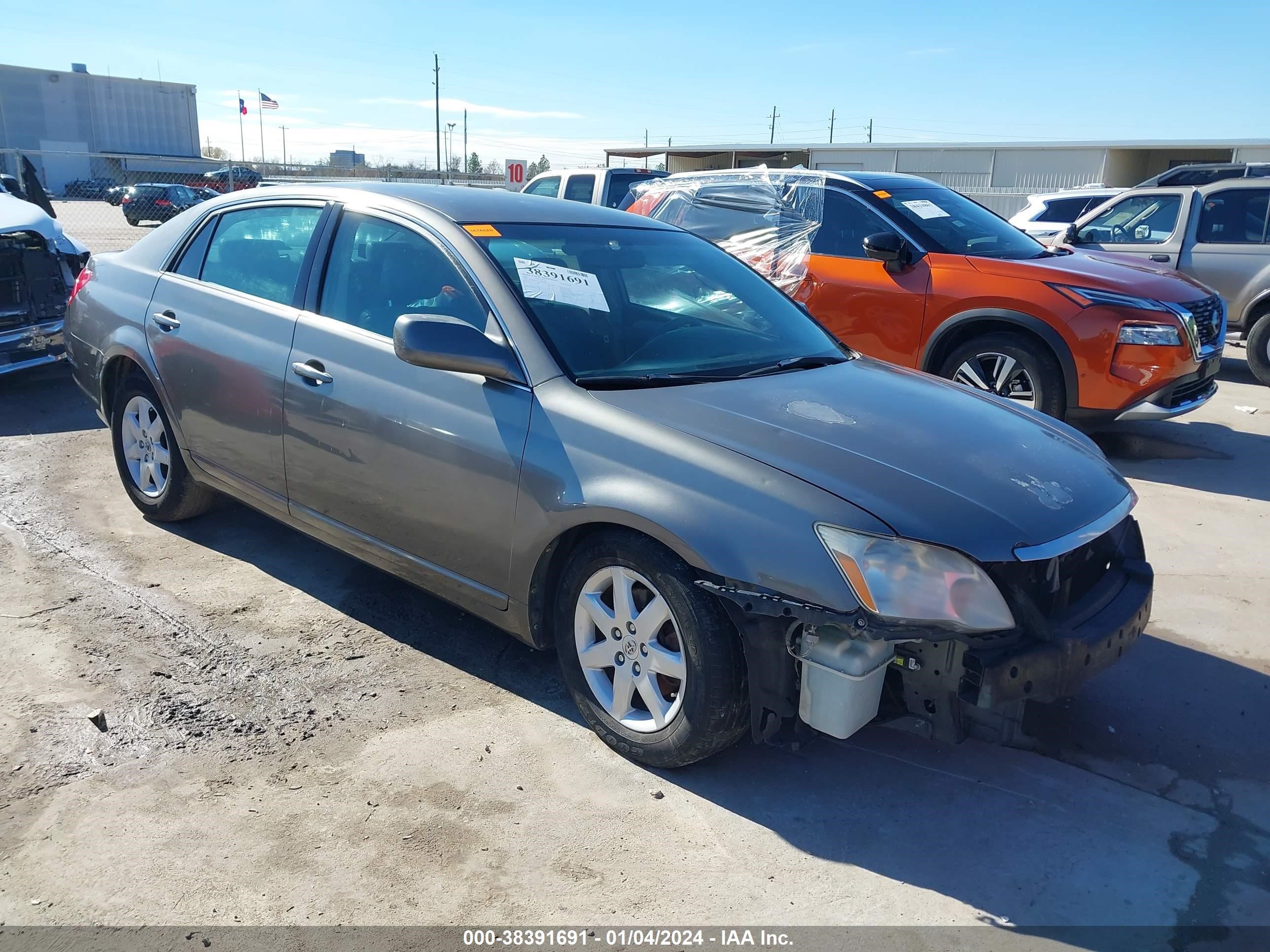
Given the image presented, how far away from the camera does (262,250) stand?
4238 millimetres

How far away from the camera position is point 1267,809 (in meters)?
2.94

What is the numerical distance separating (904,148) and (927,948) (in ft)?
83.1

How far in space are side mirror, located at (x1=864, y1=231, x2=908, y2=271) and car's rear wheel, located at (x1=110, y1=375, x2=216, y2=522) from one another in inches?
171

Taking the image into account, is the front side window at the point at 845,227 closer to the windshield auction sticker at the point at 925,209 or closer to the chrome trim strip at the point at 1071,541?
the windshield auction sticker at the point at 925,209

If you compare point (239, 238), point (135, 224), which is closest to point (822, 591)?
point (239, 238)

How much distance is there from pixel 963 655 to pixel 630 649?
37.9 inches

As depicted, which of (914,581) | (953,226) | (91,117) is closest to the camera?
(914,581)

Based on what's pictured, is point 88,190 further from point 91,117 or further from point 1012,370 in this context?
point 1012,370

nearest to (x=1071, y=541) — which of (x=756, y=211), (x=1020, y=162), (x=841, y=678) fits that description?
(x=841, y=678)

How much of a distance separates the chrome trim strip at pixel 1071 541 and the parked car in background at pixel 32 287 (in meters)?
6.91

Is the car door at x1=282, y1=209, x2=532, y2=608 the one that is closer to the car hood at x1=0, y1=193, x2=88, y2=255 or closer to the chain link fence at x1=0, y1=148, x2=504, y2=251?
the car hood at x1=0, y1=193, x2=88, y2=255

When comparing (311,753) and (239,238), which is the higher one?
(239,238)

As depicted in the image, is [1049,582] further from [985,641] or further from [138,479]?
[138,479]

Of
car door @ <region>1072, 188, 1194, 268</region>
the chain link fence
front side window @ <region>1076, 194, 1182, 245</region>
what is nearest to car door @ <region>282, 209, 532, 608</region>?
the chain link fence
